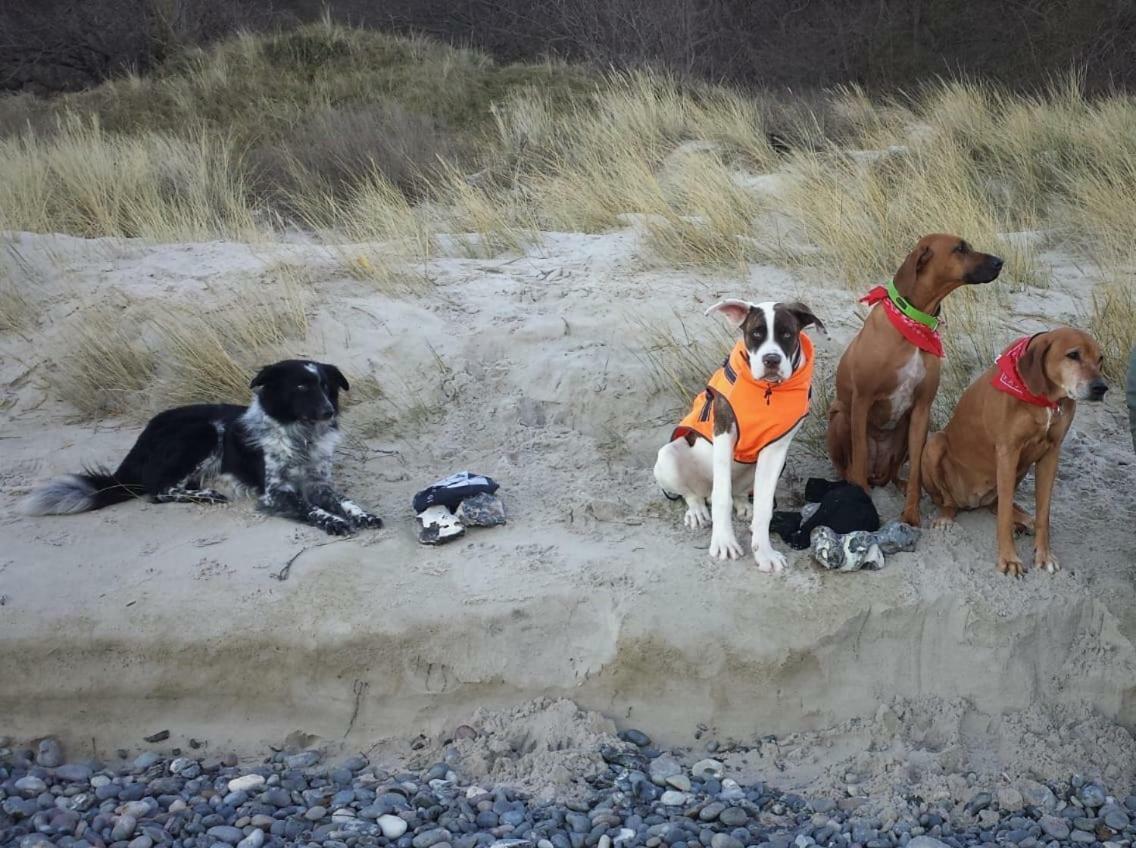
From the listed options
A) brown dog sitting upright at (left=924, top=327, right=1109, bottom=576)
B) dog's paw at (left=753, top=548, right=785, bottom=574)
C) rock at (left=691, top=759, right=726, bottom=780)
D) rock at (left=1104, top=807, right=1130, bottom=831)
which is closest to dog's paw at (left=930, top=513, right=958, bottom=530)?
brown dog sitting upright at (left=924, top=327, right=1109, bottom=576)

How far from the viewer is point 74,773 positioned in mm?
4703

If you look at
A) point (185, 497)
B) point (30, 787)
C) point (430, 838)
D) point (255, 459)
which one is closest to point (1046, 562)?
point (430, 838)

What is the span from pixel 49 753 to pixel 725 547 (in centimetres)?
293

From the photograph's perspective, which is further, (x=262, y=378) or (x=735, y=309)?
(x=262, y=378)

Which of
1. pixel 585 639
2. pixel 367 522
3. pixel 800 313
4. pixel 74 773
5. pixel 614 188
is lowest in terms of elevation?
→ pixel 74 773

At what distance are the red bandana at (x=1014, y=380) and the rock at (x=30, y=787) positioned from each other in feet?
13.7

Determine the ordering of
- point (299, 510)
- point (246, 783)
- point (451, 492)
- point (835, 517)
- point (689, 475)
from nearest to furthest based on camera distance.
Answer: point (246, 783), point (835, 517), point (689, 475), point (451, 492), point (299, 510)

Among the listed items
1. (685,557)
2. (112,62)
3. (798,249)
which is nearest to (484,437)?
(685,557)

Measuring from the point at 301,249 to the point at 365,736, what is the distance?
15.1ft

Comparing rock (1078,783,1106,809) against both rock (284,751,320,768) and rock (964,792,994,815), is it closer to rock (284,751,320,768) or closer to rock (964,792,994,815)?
rock (964,792,994,815)

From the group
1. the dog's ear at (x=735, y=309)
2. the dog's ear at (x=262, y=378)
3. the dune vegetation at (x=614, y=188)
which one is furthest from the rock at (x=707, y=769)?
the dog's ear at (x=262, y=378)

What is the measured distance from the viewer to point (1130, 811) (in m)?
4.41

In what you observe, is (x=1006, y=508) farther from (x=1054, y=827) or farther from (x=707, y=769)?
(x=707, y=769)

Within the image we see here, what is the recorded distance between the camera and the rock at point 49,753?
4797 millimetres
